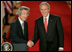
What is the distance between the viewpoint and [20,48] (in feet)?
9.20

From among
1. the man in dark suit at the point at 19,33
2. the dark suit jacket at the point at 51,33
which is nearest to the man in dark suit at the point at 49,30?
the dark suit jacket at the point at 51,33

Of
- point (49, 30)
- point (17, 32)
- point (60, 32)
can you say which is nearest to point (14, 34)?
point (17, 32)

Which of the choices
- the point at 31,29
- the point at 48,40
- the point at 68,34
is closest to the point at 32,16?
the point at 31,29

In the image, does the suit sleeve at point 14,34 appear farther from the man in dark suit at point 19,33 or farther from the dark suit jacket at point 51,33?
the dark suit jacket at point 51,33

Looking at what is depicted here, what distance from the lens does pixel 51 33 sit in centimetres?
299

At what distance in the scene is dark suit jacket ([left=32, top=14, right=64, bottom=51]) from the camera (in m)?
2.94

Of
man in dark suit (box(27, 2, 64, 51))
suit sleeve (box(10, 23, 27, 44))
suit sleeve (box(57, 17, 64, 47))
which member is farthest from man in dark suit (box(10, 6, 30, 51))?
suit sleeve (box(57, 17, 64, 47))

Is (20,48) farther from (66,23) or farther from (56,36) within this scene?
(66,23)

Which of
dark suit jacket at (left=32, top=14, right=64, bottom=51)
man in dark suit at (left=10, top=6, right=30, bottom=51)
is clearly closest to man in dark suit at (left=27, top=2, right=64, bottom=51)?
dark suit jacket at (left=32, top=14, right=64, bottom=51)

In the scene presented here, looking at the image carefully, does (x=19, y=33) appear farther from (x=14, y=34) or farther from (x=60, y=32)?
(x=60, y=32)

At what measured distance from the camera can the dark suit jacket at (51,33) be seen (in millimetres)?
2936

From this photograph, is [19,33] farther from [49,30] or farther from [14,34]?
[49,30]

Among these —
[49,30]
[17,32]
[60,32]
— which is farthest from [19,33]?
[60,32]

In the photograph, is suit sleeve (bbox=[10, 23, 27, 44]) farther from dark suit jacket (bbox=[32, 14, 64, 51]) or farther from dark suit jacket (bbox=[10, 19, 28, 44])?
dark suit jacket (bbox=[32, 14, 64, 51])
